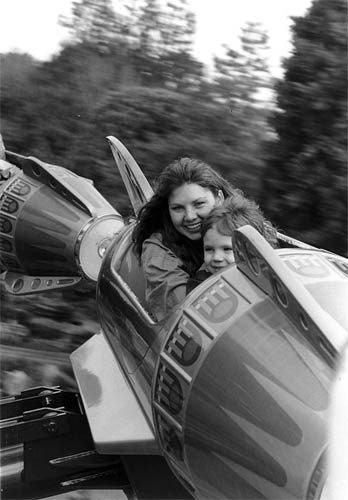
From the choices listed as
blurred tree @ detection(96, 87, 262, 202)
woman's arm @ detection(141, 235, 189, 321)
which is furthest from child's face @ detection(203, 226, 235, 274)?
blurred tree @ detection(96, 87, 262, 202)

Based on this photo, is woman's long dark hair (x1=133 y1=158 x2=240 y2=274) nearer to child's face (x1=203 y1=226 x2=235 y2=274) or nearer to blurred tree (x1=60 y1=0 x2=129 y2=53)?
child's face (x1=203 y1=226 x2=235 y2=274)

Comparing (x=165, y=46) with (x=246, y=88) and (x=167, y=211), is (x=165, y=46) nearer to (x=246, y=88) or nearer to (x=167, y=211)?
(x=246, y=88)

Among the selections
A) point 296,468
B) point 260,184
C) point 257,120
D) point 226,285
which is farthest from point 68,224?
point 296,468

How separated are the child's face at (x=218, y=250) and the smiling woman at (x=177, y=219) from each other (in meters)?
0.17

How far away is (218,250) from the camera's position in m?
2.27

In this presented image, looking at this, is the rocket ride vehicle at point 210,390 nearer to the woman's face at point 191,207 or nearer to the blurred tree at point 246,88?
the woman's face at point 191,207

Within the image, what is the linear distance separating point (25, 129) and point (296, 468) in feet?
13.6

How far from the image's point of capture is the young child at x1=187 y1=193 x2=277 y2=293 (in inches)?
89.0

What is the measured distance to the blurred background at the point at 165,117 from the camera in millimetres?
3812

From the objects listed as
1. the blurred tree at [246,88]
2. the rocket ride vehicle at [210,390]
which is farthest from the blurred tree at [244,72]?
the rocket ride vehicle at [210,390]

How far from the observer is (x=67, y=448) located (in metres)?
2.81

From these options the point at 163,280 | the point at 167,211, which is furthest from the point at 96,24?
the point at 163,280

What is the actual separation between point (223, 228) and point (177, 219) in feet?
1.32

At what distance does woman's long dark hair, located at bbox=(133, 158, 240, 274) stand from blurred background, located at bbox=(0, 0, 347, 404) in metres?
1.23
